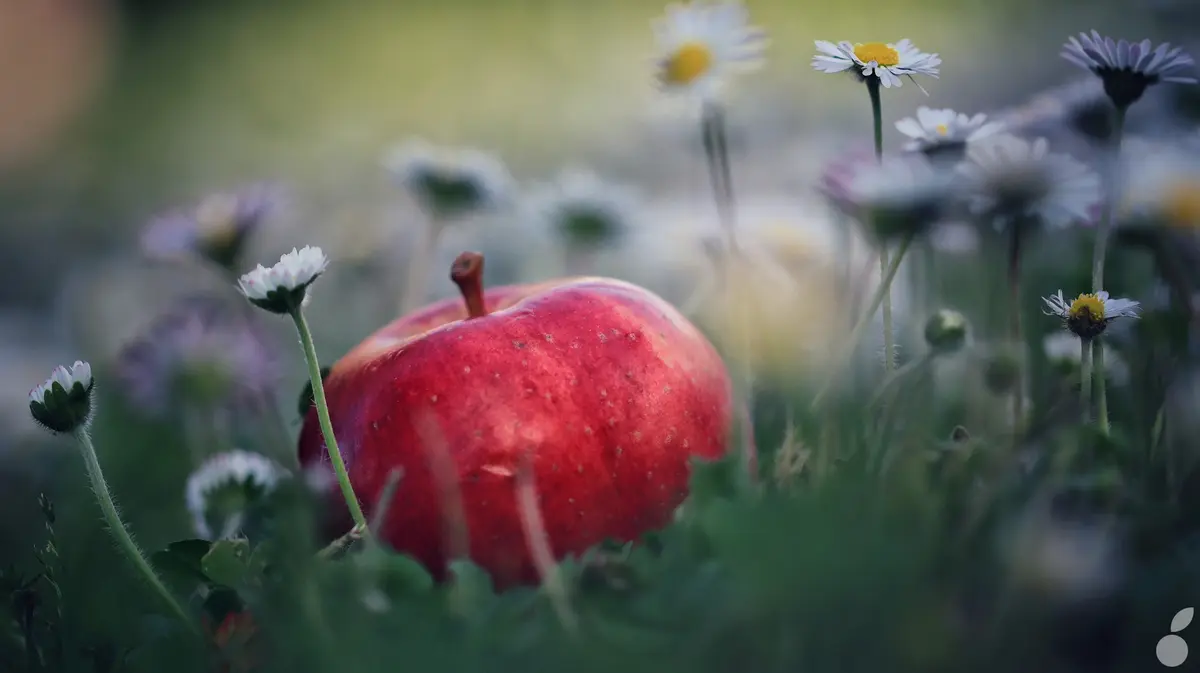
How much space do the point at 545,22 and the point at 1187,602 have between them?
3.28 meters

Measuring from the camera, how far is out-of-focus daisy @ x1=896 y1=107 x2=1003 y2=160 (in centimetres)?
58

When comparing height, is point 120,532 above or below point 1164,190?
below

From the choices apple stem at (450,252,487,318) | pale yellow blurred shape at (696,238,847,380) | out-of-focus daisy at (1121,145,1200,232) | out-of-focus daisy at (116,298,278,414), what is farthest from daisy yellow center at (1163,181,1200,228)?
out-of-focus daisy at (116,298,278,414)

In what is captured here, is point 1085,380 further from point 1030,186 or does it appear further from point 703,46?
point 703,46

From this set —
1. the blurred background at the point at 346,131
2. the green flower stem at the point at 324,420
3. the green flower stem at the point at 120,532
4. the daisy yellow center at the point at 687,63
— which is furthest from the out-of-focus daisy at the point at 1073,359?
the green flower stem at the point at 120,532

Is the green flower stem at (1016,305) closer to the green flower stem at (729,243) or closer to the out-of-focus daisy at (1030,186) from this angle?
the out-of-focus daisy at (1030,186)

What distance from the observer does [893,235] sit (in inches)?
20.6

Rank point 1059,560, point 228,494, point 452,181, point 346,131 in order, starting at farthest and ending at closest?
point 346,131
point 452,181
point 228,494
point 1059,560

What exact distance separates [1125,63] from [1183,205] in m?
0.12

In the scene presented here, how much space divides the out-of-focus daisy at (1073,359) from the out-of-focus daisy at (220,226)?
2.02 ft

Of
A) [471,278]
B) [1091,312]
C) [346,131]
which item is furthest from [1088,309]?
[346,131]

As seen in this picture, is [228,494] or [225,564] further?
[228,494]

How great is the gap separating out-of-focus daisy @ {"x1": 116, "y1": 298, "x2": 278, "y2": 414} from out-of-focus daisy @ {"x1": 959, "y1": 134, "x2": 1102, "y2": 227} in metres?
0.56

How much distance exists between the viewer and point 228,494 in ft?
2.48
